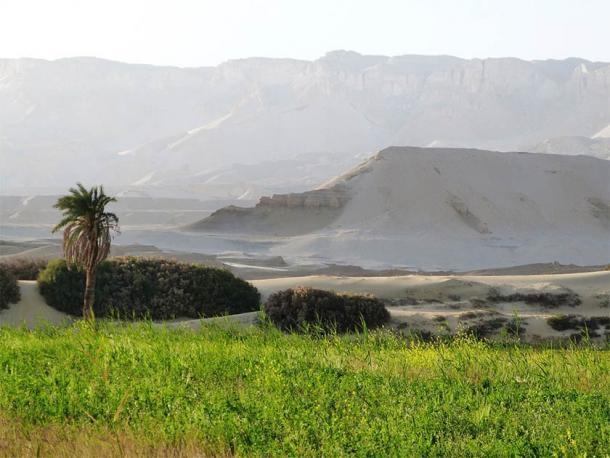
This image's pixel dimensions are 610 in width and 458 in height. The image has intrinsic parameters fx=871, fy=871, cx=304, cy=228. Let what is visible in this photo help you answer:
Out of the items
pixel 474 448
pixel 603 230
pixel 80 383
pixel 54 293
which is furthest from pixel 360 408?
pixel 603 230

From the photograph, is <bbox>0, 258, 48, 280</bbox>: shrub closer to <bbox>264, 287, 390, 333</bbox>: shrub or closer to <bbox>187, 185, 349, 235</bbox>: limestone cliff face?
<bbox>264, 287, 390, 333</bbox>: shrub

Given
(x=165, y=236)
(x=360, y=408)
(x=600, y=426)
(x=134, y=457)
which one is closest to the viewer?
(x=134, y=457)

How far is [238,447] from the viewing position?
249 inches

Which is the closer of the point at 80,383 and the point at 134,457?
the point at 134,457

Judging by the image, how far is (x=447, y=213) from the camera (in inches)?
2744

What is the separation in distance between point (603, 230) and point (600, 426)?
6722 centimetres

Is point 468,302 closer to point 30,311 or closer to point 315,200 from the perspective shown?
point 30,311

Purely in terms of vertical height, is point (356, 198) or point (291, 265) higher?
point (356, 198)

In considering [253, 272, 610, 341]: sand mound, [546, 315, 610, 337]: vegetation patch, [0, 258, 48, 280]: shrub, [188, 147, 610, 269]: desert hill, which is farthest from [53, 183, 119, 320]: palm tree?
[188, 147, 610, 269]: desert hill

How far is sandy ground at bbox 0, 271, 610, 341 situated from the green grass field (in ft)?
33.7

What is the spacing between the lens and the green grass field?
21.0 ft

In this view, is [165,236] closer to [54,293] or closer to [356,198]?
[356,198]

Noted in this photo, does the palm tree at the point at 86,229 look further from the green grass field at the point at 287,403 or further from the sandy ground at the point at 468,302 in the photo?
the green grass field at the point at 287,403

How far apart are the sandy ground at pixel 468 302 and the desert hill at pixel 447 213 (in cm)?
2490
